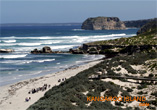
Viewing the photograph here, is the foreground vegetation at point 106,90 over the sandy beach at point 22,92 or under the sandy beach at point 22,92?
over

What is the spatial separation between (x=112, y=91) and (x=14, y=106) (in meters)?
8.66

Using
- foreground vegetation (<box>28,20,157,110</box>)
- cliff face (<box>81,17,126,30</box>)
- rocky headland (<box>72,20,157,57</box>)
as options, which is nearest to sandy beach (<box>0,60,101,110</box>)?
foreground vegetation (<box>28,20,157,110</box>)

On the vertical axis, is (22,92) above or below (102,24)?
below

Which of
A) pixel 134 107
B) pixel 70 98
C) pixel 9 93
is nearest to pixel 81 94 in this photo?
pixel 70 98

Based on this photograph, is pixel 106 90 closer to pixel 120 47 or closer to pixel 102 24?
pixel 120 47

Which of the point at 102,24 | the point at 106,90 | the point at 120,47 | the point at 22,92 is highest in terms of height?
the point at 102,24

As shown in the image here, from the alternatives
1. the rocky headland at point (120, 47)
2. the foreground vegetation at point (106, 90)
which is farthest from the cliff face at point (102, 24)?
the foreground vegetation at point (106, 90)

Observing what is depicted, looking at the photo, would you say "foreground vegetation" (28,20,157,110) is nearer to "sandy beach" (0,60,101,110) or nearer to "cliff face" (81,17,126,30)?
"sandy beach" (0,60,101,110)

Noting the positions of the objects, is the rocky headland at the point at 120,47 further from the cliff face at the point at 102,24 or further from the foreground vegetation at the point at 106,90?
the cliff face at the point at 102,24

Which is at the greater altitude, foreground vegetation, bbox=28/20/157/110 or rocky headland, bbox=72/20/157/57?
rocky headland, bbox=72/20/157/57

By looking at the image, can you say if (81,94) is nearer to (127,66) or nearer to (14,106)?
(14,106)

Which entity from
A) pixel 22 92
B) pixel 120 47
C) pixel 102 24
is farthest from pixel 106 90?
pixel 102 24

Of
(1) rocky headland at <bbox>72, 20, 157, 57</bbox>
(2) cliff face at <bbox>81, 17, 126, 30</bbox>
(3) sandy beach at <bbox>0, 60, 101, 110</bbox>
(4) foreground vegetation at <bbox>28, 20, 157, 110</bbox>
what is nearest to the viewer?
(4) foreground vegetation at <bbox>28, 20, 157, 110</bbox>

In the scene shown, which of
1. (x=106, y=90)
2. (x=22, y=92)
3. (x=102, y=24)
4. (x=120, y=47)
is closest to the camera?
(x=106, y=90)
